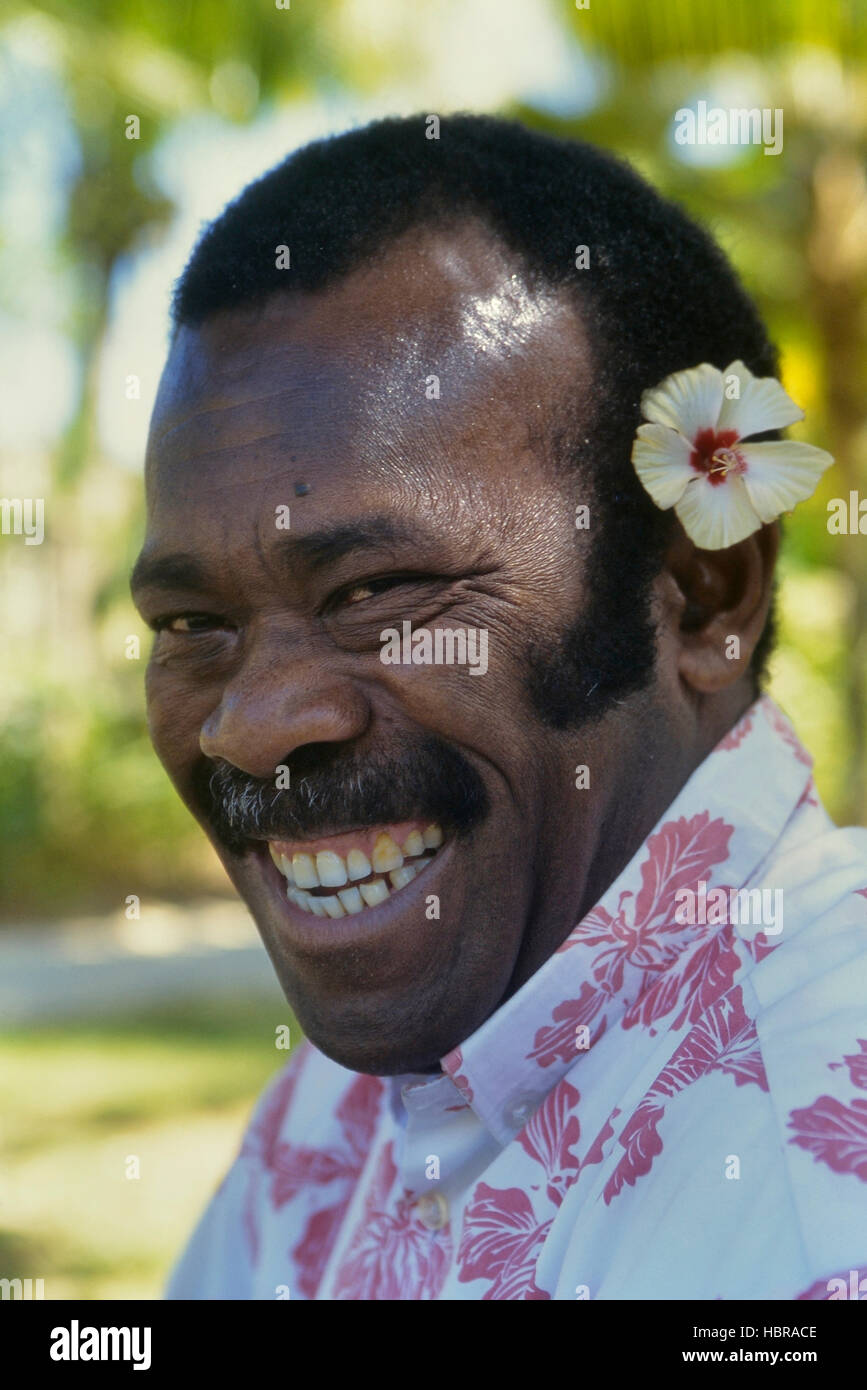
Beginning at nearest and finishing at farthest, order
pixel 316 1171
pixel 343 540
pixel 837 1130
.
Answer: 1. pixel 837 1130
2. pixel 343 540
3. pixel 316 1171

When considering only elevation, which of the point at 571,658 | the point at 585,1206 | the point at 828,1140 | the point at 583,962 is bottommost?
the point at 585,1206

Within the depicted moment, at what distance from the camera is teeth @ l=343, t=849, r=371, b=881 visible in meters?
1.98

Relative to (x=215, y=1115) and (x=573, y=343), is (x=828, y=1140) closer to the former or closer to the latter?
(x=573, y=343)

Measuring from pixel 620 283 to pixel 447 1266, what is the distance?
4.74 feet

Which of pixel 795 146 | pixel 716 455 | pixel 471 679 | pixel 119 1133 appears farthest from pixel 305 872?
pixel 795 146

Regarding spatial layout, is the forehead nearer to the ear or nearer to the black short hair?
the black short hair

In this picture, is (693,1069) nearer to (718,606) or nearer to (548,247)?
(718,606)

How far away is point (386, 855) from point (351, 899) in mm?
83

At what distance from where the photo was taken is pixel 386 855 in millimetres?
1973

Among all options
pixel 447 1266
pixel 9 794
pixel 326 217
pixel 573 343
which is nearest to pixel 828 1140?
pixel 447 1266

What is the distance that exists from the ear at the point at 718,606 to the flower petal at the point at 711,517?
0.10 meters

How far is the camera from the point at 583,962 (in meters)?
1.88

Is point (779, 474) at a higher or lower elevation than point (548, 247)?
lower

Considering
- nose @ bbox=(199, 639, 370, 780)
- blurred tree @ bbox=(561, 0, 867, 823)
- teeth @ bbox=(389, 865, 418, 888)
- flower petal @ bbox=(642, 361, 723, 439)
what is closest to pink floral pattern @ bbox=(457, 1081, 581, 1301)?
teeth @ bbox=(389, 865, 418, 888)
